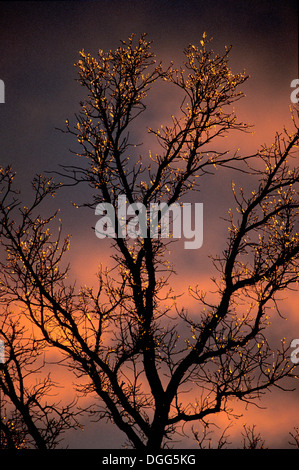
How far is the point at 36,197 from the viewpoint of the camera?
9.98 m

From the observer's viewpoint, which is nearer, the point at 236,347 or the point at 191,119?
the point at 236,347

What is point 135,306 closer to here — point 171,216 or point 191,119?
point 171,216

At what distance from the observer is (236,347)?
31.8 ft

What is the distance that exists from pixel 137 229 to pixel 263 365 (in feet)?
12.1
